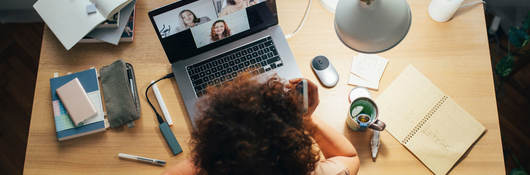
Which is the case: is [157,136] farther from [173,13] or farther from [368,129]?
[368,129]

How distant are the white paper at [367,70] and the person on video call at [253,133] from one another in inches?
10.9

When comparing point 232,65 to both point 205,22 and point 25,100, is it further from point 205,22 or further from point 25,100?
point 25,100

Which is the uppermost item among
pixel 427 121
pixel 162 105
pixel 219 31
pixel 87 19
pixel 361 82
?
pixel 87 19

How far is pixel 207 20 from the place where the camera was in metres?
1.02

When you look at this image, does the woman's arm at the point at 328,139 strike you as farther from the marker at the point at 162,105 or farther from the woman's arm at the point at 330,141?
the marker at the point at 162,105

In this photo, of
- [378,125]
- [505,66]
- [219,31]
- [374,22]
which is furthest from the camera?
[505,66]

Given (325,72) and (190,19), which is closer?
(190,19)

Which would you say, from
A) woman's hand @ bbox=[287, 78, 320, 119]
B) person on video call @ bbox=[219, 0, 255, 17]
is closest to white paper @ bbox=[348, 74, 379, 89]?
woman's hand @ bbox=[287, 78, 320, 119]

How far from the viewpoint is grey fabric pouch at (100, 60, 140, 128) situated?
3.53 feet

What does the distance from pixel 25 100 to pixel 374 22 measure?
72.0 inches

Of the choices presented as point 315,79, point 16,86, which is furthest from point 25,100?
point 315,79

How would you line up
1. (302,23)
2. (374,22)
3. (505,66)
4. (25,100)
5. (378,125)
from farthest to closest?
(25,100) → (505,66) → (302,23) → (378,125) → (374,22)

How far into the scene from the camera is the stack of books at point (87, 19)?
3.60 ft

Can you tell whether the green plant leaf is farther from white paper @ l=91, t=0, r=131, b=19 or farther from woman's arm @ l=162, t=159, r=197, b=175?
white paper @ l=91, t=0, r=131, b=19
